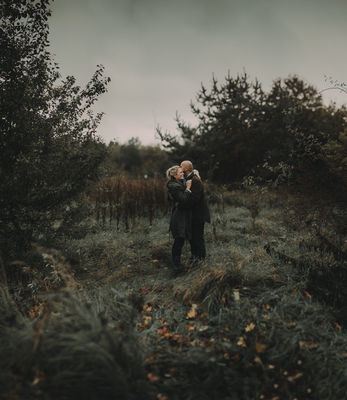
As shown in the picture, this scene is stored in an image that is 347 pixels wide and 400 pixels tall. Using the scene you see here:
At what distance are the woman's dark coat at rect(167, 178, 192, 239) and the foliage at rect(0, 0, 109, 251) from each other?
1336mm

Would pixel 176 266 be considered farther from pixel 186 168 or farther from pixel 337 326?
pixel 337 326

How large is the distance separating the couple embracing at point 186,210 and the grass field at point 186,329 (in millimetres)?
373

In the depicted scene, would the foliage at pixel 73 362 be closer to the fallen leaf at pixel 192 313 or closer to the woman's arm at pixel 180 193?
the fallen leaf at pixel 192 313

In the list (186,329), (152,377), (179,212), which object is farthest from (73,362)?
(179,212)

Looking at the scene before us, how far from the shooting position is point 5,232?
145 inches

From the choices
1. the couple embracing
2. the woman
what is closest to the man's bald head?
the couple embracing

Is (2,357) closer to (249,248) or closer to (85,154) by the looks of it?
(85,154)

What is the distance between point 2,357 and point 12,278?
8.23ft

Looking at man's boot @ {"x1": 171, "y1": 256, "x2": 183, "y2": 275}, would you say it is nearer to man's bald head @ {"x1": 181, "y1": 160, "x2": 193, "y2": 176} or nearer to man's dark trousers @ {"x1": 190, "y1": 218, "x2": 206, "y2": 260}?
man's dark trousers @ {"x1": 190, "y1": 218, "x2": 206, "y2": 260}

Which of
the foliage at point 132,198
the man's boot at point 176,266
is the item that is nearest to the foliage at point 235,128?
the foliage at point 132,198

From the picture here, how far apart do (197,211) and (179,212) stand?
352mm

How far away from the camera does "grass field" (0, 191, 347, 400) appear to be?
6.54ft

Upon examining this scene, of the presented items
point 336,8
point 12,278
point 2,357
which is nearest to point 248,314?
point 2,357

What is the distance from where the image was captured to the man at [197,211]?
4504 mm
